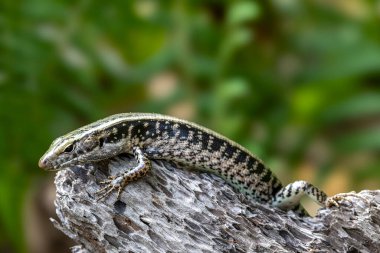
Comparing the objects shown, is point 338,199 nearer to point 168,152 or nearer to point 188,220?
point 188,220

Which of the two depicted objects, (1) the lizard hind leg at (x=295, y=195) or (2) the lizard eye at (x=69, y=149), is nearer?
(2) the lizard eye at (x=69, y=149)

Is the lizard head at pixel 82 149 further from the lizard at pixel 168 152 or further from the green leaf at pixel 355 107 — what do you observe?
the green leaf at pixel 355 107

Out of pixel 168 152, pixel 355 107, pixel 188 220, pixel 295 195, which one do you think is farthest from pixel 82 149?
pixel 355 107

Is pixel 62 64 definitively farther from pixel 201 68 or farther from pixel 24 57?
pixel 201 68

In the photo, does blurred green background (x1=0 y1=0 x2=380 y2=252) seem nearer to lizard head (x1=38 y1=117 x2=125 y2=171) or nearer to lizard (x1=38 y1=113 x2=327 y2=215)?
lizard (x1=38 y1=113 x2=327 y2=215)

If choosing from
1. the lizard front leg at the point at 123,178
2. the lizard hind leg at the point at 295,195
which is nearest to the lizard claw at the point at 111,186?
the lizard front leg at the point at 123,178

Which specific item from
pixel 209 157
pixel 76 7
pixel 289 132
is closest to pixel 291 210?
pixel 209 157

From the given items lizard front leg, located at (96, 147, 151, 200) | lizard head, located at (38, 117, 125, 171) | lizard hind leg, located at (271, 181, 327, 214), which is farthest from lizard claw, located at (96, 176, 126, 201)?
lizard hind leg, located at (271, 181, 327, 214)
